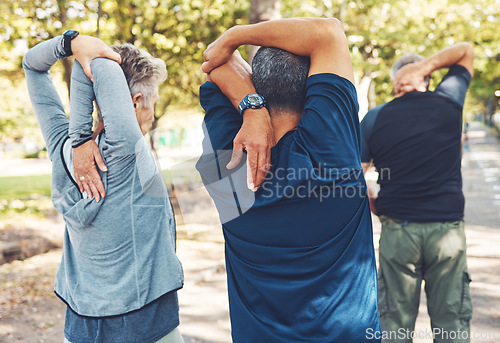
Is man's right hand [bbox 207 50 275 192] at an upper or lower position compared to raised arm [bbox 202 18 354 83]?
lower

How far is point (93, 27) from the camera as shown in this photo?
374 inches

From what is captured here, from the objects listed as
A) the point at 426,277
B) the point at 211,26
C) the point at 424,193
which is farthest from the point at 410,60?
the point at 211,26

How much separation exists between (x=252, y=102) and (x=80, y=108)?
0.82 m

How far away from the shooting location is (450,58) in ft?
10.0

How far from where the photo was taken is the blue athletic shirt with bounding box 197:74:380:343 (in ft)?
4.84

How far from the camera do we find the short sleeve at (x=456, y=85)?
9.78 ft

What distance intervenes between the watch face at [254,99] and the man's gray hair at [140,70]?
0.69m

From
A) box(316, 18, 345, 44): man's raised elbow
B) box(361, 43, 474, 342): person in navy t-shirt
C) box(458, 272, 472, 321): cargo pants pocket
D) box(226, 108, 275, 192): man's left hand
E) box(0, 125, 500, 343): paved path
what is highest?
box(316, 18, 345, 44): man's raised elbow

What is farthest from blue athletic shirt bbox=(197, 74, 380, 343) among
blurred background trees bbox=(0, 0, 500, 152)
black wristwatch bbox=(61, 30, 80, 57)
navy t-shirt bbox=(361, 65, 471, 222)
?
blurred background trees bbox=(0, 0, 500, 152)

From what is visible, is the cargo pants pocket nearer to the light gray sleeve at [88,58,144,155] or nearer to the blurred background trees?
the light gray sleeve at [88,58,144,155]

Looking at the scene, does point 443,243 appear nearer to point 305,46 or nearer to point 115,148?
point 305,46

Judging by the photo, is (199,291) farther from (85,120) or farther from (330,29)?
(330,29)

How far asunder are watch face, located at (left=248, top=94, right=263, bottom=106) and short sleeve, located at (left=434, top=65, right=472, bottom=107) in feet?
6.48

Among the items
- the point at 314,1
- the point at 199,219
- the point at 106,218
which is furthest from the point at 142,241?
the point at 314,1
